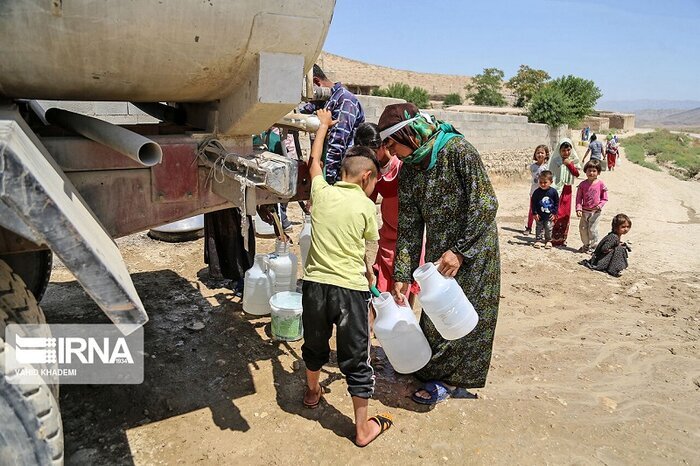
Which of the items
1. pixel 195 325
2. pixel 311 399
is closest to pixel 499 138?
pixel 195 325

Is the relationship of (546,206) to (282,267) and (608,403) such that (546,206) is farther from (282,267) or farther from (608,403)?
(282,267)

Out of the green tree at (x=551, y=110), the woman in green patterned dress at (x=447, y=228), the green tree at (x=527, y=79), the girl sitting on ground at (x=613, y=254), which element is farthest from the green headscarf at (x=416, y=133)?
the green tree at (x=527, y=79)

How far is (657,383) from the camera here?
3.49 metres

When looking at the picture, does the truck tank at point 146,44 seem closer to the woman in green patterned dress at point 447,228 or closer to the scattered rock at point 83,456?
the woman in green patterned dress at point 447,228

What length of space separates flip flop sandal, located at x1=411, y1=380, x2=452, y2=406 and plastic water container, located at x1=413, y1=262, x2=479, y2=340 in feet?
1.32

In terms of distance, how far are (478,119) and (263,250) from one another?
10.2m

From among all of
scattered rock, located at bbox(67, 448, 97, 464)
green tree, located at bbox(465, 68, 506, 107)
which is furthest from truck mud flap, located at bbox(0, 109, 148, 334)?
green tree, located at bbox(465, 68, 506, 107)

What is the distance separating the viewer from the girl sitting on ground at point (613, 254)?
603 cm

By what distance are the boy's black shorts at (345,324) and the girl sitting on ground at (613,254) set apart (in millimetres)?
4513

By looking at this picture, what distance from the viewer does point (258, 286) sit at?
402 cm

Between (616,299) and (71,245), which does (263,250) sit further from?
(71,245)

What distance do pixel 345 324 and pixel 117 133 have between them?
52.2 inches

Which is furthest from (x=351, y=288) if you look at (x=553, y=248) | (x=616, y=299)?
(x=553, y=248)

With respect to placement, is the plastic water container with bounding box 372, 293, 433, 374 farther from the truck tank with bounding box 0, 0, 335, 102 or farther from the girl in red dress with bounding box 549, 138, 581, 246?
the girl in red dress with bounding box 549, 138, 581, 246
